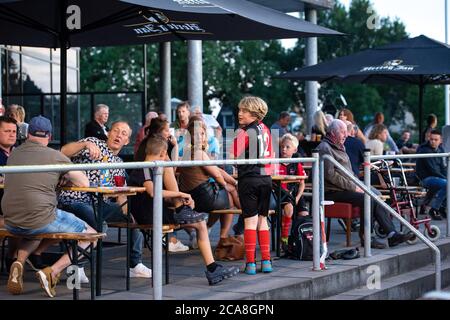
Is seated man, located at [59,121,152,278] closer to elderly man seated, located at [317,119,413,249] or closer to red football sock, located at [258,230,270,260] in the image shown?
red football sock, located at [258,230,270,260]

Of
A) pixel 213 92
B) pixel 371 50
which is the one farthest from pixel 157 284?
pixel 213 92

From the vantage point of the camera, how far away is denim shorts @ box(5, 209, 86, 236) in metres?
6.87

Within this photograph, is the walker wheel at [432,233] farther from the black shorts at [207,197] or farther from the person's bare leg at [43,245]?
the person's bare leg at [43,245]

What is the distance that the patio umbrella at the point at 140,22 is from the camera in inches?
351

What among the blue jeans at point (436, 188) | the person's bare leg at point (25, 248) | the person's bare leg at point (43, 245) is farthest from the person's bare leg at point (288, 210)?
the blue jeans at point (436, 188)

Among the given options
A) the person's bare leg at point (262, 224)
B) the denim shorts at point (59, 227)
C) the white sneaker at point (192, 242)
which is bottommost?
the white sneaker at point (192, 242)

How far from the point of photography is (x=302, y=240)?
8.85 metres

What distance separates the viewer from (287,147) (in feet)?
33.9

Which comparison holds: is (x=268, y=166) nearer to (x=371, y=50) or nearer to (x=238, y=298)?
(x=238, y=298)

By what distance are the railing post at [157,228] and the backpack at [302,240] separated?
9.16 ft

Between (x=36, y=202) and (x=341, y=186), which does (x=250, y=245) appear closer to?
(x=36, y=202)

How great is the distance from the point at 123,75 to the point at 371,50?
48231mm

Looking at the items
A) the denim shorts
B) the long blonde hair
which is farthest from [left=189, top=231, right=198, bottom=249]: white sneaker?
the long blonde hair

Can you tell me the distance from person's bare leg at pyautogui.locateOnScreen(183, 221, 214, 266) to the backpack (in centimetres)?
145
